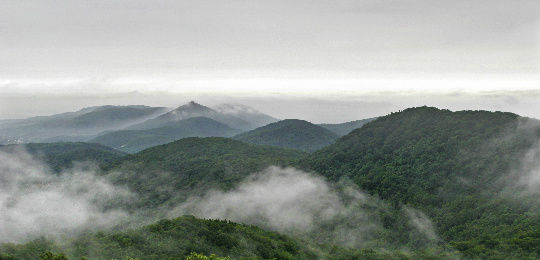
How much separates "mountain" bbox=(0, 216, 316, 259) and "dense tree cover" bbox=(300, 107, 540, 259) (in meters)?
51.2

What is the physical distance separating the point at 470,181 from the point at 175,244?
122 metres

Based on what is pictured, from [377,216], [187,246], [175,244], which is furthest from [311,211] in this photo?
[175,244]

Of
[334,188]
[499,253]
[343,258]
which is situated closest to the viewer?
[499,253]

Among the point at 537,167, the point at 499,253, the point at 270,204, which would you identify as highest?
the point at 537,167

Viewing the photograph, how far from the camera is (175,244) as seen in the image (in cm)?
8819

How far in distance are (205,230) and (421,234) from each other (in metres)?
75.3

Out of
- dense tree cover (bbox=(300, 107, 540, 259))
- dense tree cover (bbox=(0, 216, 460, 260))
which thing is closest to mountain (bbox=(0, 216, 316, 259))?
dense tree cover (bbox=(0, 216, 460, 260))

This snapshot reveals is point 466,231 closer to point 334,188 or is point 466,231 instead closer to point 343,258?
point 343,258

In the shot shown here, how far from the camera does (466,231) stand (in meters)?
117

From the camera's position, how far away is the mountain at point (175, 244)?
3066 inches

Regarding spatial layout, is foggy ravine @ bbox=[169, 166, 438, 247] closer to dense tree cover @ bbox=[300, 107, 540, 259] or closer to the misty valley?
the misty valley

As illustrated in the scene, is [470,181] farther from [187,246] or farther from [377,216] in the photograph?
[187,246]

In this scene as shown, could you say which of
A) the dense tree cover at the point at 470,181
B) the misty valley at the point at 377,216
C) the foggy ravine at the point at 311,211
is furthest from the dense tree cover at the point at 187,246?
the foggy ravine at the point at 311,211

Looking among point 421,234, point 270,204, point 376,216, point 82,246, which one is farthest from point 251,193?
point 82,246
